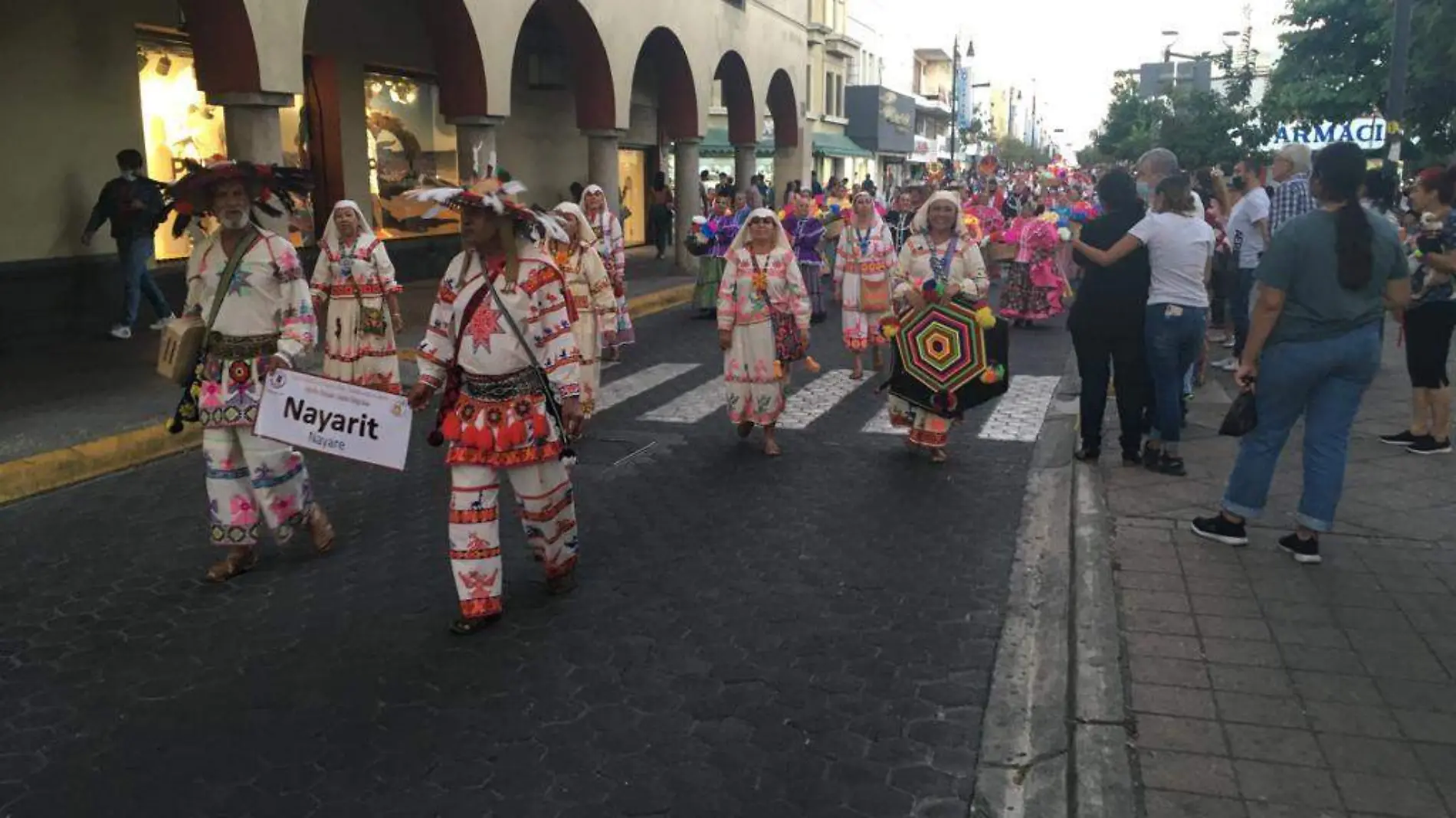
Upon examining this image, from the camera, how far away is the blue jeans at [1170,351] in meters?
6.77

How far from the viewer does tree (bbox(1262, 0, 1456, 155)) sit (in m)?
22.6

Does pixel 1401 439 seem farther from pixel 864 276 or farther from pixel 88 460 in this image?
pixel 88 460

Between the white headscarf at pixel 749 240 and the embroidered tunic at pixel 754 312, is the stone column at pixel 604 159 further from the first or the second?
the embroidered tunic at pixel 754 312

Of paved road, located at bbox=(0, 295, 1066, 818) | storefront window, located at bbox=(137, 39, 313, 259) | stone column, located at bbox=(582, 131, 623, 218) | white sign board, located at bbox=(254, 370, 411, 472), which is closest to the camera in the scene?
paved road, located at bbox=(0, 295, 1066, 818)

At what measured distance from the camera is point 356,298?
326 inches

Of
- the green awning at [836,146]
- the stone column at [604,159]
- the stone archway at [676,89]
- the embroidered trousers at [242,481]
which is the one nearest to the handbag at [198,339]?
the embroidered trousers at [242,481]

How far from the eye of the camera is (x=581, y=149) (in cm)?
2369

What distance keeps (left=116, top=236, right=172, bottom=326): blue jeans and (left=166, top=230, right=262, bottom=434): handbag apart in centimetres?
702

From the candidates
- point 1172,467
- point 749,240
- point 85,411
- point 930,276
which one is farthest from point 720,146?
point 1172,467

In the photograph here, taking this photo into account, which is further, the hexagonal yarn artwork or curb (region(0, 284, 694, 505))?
the hexagonal yarn artwork

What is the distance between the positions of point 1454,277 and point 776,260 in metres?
4.36

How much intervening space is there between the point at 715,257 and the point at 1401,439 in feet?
28.9

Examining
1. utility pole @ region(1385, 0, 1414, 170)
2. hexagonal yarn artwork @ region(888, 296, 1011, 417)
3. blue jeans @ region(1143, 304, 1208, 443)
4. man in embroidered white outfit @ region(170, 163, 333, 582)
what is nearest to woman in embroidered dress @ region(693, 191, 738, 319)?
hexagonal yarn artwork @ region(888, 296, 1011, 417)

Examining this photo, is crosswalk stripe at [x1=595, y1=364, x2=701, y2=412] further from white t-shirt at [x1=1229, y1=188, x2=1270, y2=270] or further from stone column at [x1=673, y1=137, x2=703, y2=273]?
stone column at [x1=673, y1=137, x2=703, y2=273]
